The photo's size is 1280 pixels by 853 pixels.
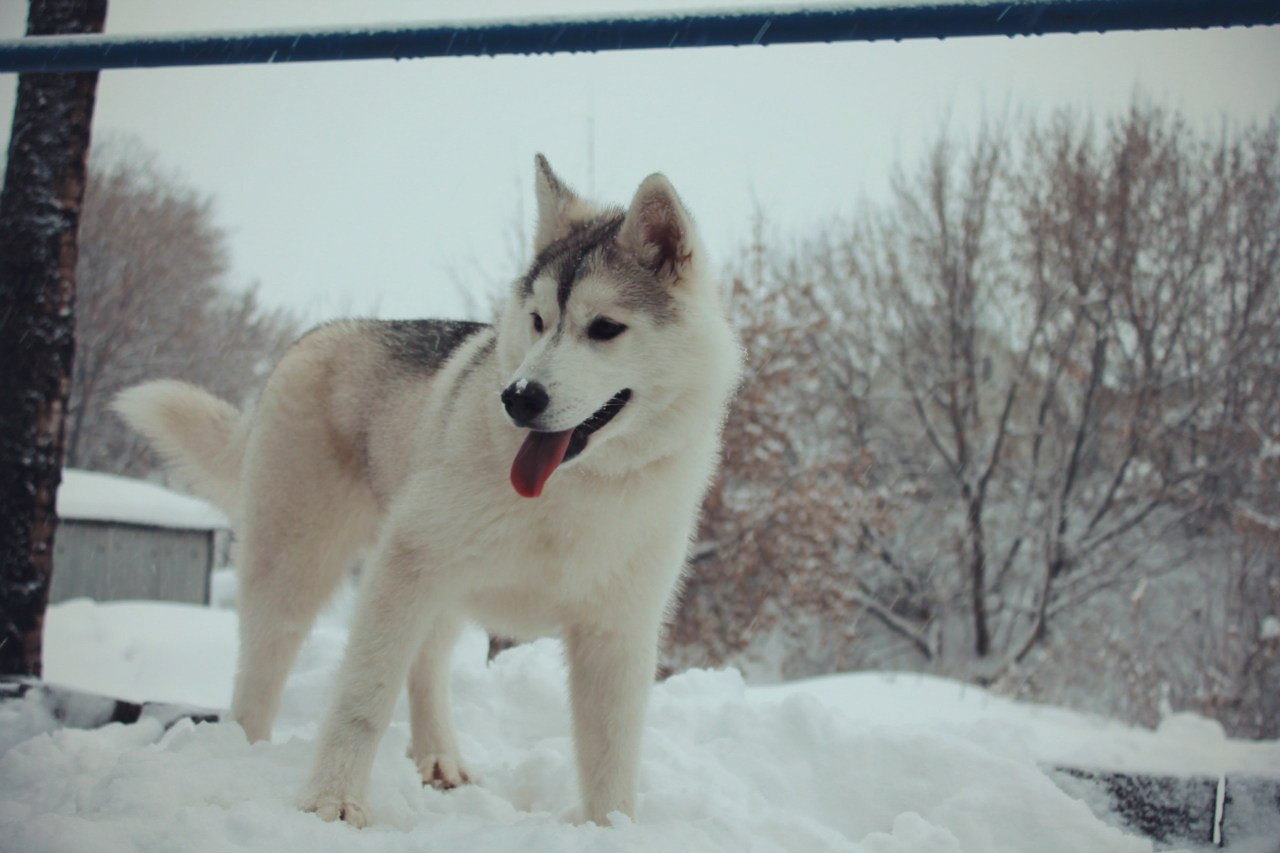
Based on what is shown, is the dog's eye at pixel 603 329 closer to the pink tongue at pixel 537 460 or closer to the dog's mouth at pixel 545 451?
the dog's mouth at pixel 545 451

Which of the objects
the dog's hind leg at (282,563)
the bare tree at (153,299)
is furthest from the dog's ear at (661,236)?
the bare tree at (153,299)

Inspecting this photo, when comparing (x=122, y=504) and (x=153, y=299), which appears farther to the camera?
(x=153, y=299)

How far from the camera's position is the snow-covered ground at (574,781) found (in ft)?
6.91

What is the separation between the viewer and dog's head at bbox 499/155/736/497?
2.36m

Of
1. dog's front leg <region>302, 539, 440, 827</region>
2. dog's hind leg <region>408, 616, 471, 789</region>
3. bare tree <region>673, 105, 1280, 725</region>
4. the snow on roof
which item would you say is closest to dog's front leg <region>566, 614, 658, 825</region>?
dog's front leg <region>302, 539, 440, 827</region>

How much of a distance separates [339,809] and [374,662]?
1.29 ft

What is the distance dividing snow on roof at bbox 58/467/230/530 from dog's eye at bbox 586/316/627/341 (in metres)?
11.1

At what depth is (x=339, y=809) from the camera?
252 cm

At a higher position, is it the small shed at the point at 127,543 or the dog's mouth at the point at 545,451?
the dog's mouth at the point at 545,451

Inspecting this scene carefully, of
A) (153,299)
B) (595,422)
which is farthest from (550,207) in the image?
(153,299)

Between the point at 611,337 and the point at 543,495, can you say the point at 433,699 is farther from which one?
the point at 611,337

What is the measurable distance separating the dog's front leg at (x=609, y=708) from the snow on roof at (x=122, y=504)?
35.1ft

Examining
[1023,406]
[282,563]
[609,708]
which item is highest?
[1023,406]

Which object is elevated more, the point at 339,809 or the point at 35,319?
the point at 35,319
